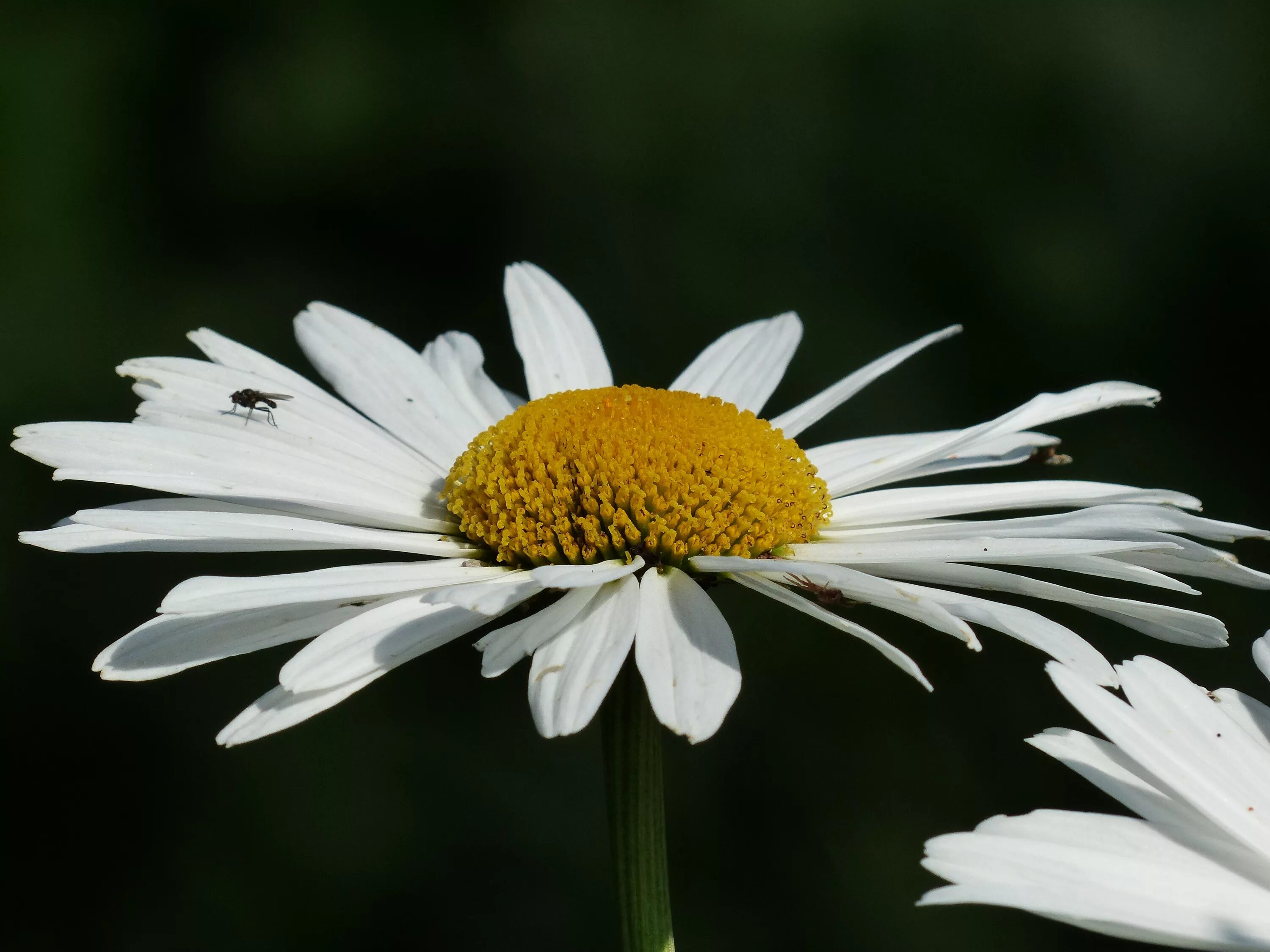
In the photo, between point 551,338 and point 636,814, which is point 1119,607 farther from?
point 551,338

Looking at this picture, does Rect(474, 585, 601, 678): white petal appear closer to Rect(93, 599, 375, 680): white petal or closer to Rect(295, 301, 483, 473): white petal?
Rect(93, 599, 375, 680): white petal

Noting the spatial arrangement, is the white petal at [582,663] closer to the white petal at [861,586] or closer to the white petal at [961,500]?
the white petal at [861,586]

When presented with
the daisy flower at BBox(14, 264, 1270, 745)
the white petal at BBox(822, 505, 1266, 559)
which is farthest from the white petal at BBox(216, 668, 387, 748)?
the white petal at BBox(822, 505, 1266, 559)

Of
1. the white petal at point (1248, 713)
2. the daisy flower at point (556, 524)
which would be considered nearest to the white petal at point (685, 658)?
the daisy flower at point (556, 524)

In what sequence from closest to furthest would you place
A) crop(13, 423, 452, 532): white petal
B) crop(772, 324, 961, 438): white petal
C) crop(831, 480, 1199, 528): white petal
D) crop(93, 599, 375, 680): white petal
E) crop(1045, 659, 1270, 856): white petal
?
crop(1045, 659, 1270, 856): white petal < crop(93, 599, 375, 680): white petal < crop(13, 423, 452, 532): white petal < crop(831, 480, 1199, 528): white petal < crop(772, 324, 961, 438): white petal

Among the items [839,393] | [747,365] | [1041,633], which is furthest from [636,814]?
[747,365]

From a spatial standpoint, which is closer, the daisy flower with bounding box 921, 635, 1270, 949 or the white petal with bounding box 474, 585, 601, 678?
the daisy flower with bounding box 921, 635, 1270, 949
